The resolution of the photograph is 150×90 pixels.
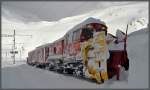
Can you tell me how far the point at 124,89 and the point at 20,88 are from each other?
13.9 feet

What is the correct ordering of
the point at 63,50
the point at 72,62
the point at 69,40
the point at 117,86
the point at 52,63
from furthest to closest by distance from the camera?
the point at 52,63 → the point at 63,50 → the point at 69,40 → the point at 72,62 → the point at 117,86

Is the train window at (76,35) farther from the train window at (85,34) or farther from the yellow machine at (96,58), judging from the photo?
the yellow machine at (96,58)

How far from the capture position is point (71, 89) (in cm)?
1345

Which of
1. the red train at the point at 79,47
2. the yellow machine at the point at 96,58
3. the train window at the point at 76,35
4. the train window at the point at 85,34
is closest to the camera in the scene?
the yellow machine at the point at 96,58

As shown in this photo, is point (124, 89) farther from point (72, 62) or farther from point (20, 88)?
point (72, 62)

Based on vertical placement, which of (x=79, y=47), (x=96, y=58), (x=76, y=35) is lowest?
(x=96, y=58)

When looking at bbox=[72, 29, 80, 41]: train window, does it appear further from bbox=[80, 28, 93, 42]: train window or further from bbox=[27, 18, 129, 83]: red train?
bbox=[80, 28, 93, 42]: train window

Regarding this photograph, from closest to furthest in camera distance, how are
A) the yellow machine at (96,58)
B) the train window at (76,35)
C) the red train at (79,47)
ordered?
the yellow machine at (96,58) < the red train at (79,47) < the train window at (76,35)

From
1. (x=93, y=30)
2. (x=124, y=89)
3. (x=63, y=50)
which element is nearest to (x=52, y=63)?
(x=63, y=50)

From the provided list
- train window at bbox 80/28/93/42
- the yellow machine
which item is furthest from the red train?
the yellow machine

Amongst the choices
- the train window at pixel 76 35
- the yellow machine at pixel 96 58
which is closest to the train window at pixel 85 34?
the train window at pixel 76 35

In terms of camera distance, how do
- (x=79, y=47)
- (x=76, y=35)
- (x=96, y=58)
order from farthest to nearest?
(x=76, y=35) → (x=79, y=47) → (x=96, y=58)

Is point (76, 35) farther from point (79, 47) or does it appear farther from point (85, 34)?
point (79, 47)

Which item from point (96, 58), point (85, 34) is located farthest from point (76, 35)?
point (96, 58)
